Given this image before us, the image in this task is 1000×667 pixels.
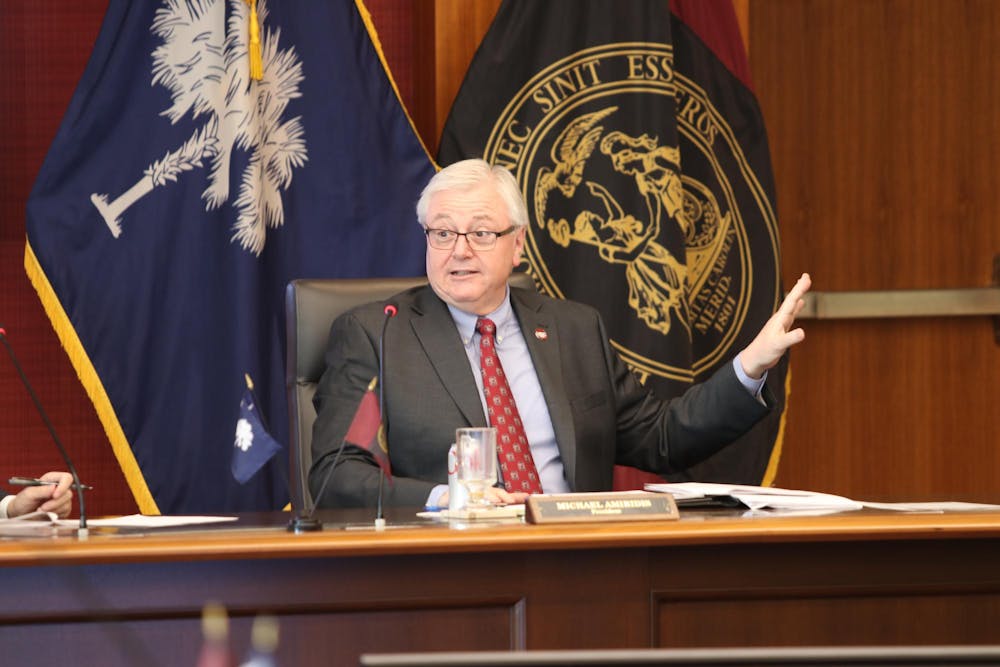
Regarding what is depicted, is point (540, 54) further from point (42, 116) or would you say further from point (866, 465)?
point (866, 465)

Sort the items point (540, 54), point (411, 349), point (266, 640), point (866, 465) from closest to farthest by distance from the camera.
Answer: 1. point (266, 640)
2. point (411, 349)
3. point (540, 54)
4. point (866, 465)

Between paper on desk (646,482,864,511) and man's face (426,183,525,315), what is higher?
man's face (426,183,525,315)

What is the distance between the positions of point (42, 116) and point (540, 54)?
1.51 metres

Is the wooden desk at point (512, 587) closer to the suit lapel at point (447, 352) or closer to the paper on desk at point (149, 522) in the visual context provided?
the paper on desk at point (149, 522)

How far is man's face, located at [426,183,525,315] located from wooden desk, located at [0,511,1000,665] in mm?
1095

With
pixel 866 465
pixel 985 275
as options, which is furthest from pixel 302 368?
pixel 985 275

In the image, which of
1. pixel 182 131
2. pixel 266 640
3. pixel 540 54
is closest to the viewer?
pixel 266 640

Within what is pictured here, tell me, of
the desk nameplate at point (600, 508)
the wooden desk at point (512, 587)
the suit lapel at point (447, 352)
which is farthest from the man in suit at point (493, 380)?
the wooden desk at point (512, 587)

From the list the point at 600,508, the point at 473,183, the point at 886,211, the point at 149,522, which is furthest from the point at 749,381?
the point at 886,211

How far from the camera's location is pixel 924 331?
5051 millimetres

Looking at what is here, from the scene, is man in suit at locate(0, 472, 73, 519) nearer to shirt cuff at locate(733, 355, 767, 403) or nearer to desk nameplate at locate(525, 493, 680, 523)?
desk nameplate at locate(525, 493, 680, 523)

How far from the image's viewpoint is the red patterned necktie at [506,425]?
2.84 meters

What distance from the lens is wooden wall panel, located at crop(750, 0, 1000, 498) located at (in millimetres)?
4949

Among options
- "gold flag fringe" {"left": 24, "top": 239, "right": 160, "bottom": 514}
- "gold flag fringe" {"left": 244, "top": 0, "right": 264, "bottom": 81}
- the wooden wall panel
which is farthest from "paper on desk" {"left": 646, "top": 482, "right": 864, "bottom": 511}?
the wooden wall panel
